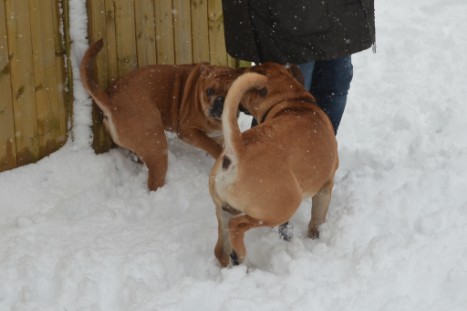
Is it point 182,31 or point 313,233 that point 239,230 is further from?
point 182,31

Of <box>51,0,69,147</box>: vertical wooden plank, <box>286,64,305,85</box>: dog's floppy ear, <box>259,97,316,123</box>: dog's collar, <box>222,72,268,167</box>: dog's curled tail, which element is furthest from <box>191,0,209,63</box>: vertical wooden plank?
<box>222,72,268,167</box>: dog's curled tail

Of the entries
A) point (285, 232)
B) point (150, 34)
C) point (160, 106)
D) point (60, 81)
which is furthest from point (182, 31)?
point (285, 232)

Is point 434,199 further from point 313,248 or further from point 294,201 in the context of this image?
point 294,201

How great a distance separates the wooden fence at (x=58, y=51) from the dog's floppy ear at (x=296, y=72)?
136cm

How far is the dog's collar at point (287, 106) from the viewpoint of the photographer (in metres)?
3.59

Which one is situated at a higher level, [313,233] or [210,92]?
[210,92]

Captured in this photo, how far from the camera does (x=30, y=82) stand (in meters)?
4.23

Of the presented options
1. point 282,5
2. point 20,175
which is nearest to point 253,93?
point 282,5

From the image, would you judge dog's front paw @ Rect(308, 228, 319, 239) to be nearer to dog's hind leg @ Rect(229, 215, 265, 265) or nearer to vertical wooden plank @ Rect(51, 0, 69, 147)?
dog's hind leg @ Rect(229, 215, 265, 265)

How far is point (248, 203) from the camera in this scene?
3188 millimetres

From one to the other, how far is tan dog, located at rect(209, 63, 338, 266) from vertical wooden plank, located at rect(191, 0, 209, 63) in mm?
1455

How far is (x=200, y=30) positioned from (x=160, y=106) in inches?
35.7

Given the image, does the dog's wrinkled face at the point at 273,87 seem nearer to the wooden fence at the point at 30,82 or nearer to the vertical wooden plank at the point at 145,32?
the vertical wooden plank at the point at 145,32

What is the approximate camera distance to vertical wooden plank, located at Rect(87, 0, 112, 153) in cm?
448
